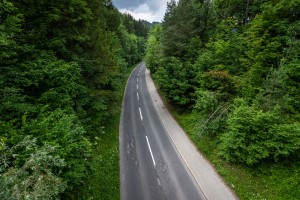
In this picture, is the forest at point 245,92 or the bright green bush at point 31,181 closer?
the bright green bush at point 31,181

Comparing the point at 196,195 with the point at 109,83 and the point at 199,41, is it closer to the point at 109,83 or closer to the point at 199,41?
the point at 109,83

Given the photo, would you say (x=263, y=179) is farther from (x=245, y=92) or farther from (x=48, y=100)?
(x=48, y=100)

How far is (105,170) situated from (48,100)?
256 inches

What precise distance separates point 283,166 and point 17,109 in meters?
15.1

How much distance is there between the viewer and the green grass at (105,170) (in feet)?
39.2

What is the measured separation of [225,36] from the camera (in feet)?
73.2

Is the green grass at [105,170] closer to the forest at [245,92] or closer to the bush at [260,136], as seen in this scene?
the forest at [245,92]

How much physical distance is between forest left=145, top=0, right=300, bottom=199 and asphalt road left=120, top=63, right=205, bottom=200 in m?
2.43

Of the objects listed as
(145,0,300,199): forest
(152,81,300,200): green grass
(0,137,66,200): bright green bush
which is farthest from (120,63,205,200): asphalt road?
(0,137,66,200): bright green bush

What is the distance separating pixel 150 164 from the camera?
50.0 feet

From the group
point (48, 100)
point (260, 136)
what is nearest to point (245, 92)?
point (260, 136)

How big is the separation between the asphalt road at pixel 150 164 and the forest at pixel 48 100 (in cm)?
96

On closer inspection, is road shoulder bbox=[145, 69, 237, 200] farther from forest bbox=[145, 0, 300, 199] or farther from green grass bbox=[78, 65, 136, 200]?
green grass bbox=[78, 65, 136, 200]

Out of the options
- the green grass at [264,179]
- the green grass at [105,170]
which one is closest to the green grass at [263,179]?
the green grass at [264,179]
